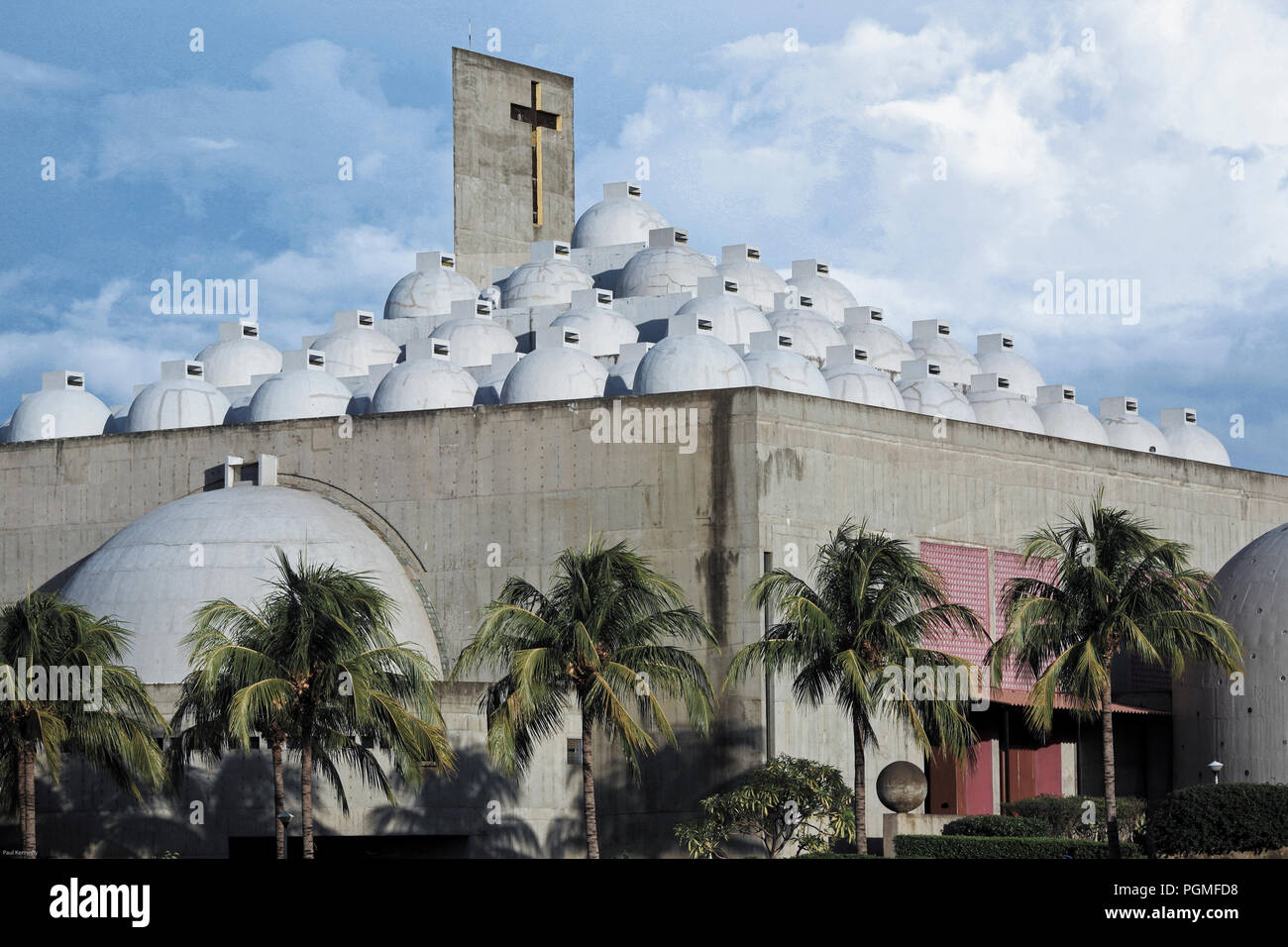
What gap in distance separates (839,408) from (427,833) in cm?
1340

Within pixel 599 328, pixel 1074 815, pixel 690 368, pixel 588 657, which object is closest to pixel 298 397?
pixel 599 328

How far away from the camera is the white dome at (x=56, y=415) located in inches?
2336

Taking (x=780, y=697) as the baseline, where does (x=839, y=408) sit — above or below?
above

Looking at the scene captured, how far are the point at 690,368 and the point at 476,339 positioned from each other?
1105 cm

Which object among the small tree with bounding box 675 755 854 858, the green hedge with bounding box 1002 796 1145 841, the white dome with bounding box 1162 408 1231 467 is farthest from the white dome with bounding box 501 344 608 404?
the white dome with bounding box 1162 408 1231 467

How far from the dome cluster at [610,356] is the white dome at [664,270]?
6cm

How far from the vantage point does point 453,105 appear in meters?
71.5

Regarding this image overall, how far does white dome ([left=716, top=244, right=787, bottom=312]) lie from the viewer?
208 feet

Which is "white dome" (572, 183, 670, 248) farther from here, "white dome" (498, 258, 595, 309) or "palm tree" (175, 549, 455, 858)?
"palm tree" (175, 549, 455, 858)

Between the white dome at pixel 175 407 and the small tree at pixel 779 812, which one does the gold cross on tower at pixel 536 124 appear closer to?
the white dome at pixel 175 407
